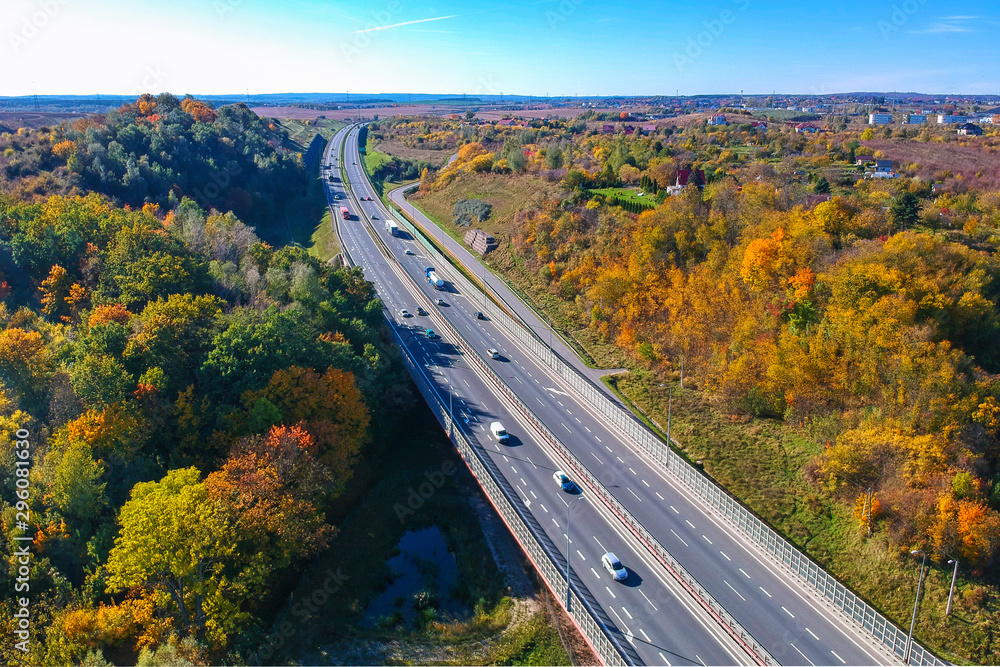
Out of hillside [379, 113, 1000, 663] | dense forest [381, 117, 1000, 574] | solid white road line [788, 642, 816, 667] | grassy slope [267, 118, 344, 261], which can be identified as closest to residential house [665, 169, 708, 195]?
dense forest [381, 117, 1000, 574]

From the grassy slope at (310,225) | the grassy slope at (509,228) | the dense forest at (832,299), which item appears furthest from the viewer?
the grassy slope at (310,225)

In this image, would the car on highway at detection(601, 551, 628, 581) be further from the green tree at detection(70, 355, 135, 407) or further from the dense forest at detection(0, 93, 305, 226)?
the dense forest at detection(0, 93, 305, 226)

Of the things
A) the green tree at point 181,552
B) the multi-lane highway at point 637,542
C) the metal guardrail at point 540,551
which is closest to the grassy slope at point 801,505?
the multi-lane highway at point 637,542

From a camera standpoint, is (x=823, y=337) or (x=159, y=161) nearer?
(x=823, y=337)

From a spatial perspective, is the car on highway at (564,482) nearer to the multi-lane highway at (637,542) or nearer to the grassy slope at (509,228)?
the multi-lane highway at (637,542)

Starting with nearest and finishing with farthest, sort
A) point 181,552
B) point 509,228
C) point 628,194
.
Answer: point 181,552
point 628,194
point 509,228

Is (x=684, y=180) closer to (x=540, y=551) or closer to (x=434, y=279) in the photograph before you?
(x=434, y=279)

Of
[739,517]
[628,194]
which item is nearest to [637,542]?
[739,517]
